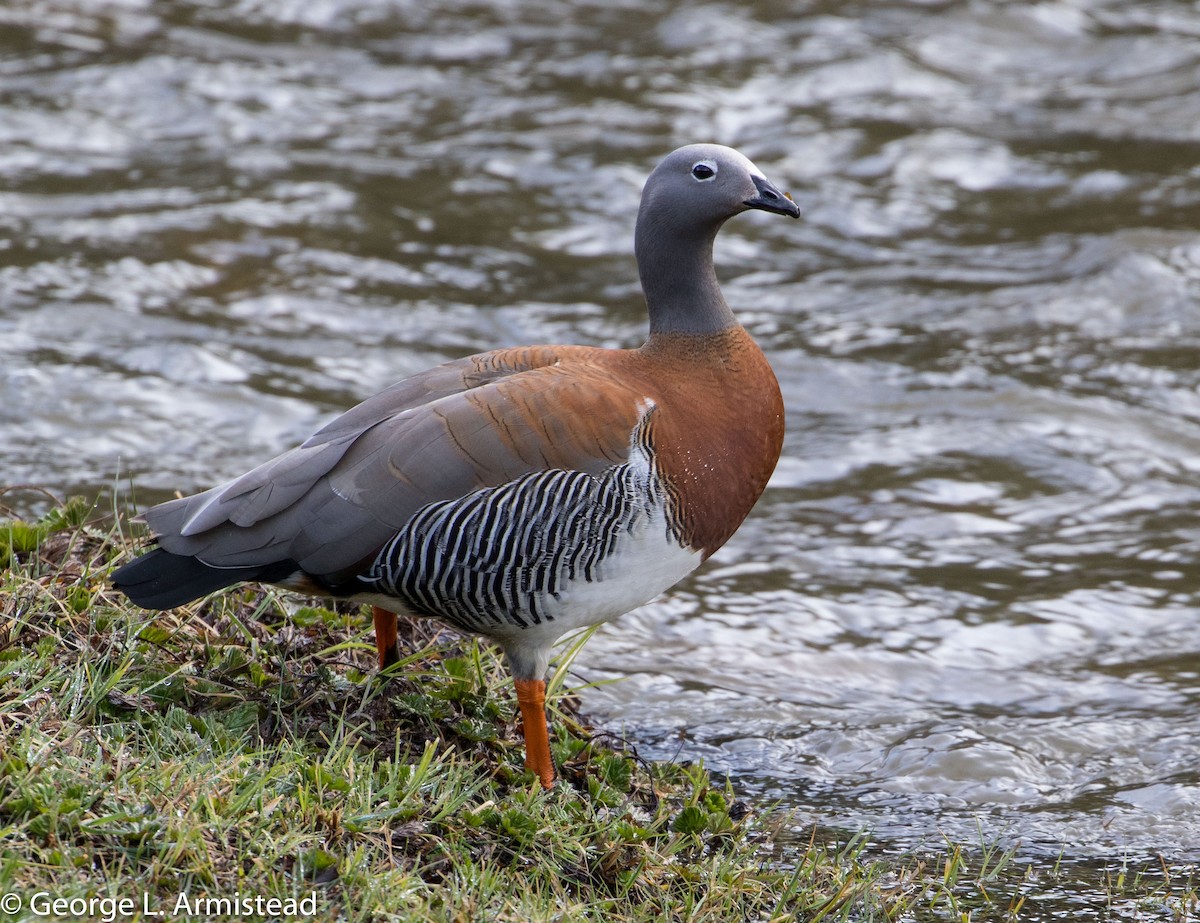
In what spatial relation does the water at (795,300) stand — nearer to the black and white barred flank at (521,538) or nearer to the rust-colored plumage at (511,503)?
the rust-colored plumage at (511,503)

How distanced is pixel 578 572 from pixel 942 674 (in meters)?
2.41

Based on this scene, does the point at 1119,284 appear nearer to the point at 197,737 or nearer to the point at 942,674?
the point at 942,674

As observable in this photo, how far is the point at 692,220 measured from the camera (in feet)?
16.0

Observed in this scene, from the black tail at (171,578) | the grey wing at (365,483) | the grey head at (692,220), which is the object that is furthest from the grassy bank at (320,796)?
the grey head at (692,220)

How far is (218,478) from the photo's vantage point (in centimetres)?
722

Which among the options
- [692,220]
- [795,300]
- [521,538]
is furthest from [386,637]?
[795,300]

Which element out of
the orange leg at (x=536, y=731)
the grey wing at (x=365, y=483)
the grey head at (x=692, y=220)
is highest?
the grey head at (x=692, y=220)

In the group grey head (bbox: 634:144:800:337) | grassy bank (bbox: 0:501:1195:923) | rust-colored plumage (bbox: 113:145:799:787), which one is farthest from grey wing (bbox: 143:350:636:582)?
grey head (bbox: 634:144:800:337)

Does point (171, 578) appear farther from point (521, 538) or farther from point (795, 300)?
point (795, 300)

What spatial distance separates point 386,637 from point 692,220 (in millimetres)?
1734

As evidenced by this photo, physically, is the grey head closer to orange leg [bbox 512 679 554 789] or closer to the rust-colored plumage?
the rust-colored plumage

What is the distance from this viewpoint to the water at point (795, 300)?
19.4ft

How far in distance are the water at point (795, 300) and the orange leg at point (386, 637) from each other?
111 centimetres

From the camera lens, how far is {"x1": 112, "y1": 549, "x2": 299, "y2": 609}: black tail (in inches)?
173
